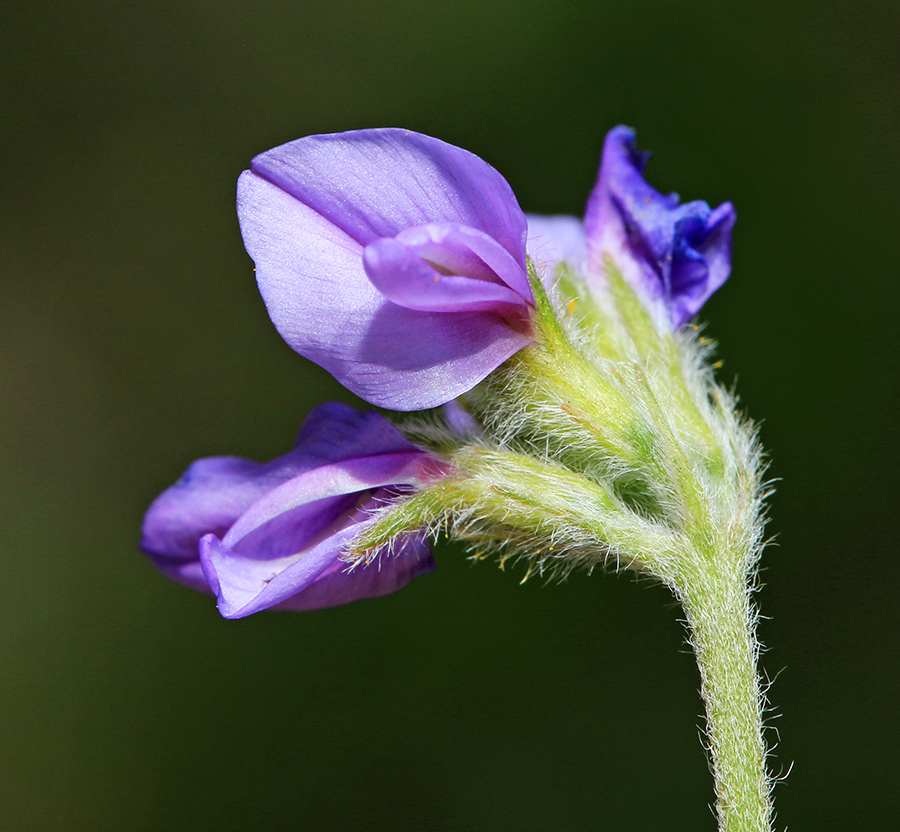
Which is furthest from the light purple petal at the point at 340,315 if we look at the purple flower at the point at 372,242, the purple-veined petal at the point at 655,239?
the purple-veined petal at the point at 655,239

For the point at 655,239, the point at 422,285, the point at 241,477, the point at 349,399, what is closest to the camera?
the point at 422,285

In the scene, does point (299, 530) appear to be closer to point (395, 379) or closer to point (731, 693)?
point (395, 379)

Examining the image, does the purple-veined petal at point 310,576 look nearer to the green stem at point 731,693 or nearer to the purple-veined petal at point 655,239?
the green stem at point 731,693

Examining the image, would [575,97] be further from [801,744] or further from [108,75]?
[801,744]

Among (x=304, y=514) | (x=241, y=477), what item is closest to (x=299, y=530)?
(x=304, y=514)

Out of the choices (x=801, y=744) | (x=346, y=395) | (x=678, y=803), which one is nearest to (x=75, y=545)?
(x=346, y=395)

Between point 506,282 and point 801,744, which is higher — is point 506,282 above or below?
above
